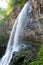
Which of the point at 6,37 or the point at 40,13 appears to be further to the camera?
the point at 6,37

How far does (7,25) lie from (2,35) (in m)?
0.86

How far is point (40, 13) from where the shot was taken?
36.3 feet

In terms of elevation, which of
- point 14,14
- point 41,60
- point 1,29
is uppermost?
point 14,14

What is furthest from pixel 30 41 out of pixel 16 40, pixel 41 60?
pixel 41 60

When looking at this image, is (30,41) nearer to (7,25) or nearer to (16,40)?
(16,40)

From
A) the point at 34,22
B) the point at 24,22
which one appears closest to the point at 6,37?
the point at 24,22

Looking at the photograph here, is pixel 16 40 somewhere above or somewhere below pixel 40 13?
below

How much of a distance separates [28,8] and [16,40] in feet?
6.64

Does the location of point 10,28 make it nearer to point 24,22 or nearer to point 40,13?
point 24,22

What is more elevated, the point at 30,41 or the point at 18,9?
the point at 18,9

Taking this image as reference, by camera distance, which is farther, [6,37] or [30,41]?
[6,37]

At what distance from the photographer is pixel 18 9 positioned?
593 inches

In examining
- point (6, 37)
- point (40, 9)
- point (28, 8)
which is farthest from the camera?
point (6, 37)

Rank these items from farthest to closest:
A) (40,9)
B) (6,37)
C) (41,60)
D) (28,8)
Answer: (6,37) → (28,8) → (40,9) → (41,60)
